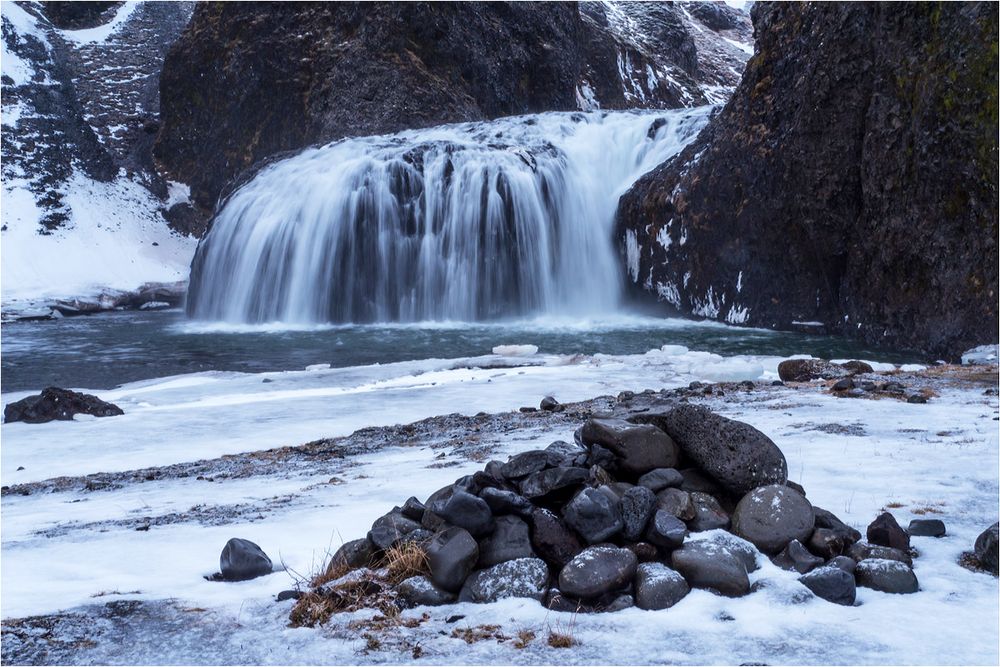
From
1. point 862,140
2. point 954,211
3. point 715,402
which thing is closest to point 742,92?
point 862,140

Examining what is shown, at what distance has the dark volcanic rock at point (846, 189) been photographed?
12844 mm

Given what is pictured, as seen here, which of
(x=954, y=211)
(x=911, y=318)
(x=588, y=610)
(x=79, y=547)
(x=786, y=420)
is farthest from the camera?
(x=911, y=318)

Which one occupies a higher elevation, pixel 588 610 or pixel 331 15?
pixel 331 15

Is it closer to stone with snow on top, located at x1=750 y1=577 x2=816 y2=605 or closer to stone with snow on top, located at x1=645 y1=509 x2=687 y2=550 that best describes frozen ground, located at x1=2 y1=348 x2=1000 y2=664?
stone with snow on top, located at x1=750 y1=577 x2=816 y2=605

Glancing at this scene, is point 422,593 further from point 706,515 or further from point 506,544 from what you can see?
point 706,515

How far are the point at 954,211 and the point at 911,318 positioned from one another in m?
2.13

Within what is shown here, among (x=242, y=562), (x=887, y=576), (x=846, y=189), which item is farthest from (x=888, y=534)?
(x=846, y=189)

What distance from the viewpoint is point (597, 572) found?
9.80 feet

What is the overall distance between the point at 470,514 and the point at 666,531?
84cm

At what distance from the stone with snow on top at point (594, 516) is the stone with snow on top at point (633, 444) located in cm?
46

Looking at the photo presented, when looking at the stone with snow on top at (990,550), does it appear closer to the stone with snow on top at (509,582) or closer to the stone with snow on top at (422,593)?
the stone with snow on top at (509,582)

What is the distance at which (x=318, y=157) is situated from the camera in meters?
26.2

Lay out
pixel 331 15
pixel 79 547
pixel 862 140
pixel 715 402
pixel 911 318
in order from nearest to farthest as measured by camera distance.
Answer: pixel 79 547 → pixel 715 402 → pixel 911 318 → pixel 862 140 → pixel 331 15

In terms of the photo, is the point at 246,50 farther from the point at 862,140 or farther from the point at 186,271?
the point at 862,140
